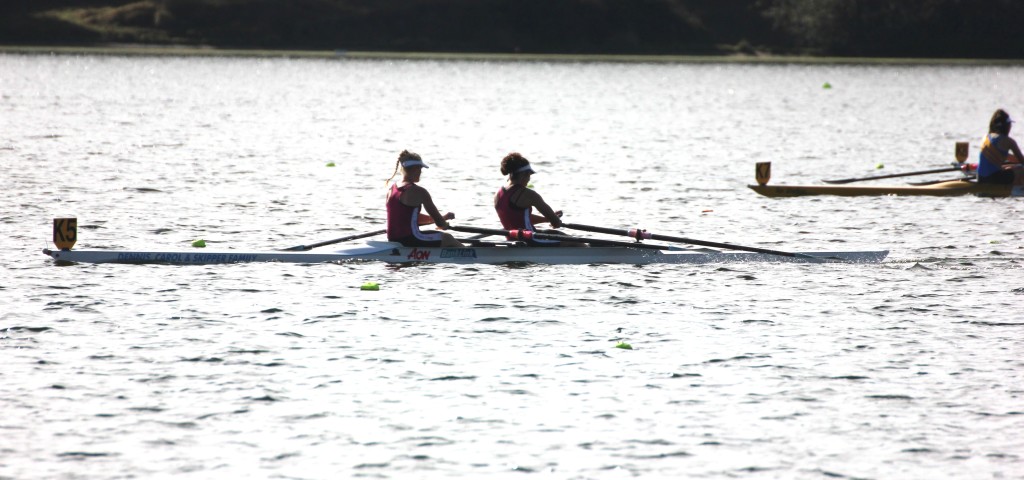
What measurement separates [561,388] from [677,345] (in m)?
2.19

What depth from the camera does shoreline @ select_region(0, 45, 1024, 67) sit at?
117 m

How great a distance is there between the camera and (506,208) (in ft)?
62.3

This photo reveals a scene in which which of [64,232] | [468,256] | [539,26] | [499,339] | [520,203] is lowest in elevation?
[499,339]

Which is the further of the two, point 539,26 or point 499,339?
point 539,26

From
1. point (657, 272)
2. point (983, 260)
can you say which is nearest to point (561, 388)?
point (657, 272)

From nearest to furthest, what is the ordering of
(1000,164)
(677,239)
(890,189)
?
(677,239)
(1000,164)
(890,189)

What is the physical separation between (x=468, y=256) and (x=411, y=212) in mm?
1048

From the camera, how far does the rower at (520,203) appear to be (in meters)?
18.7

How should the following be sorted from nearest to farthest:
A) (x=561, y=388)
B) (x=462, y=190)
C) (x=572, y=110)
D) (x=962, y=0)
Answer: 1. (x=561, y=388)
2. (x=462, y=190)
3. (x=572, y=110)
4. (x=962, y=0)

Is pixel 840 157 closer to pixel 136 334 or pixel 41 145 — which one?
pixel 41 145

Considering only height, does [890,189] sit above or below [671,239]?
above

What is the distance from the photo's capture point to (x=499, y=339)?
1475 centimetres

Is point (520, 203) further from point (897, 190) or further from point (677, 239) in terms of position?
point (897, 190)

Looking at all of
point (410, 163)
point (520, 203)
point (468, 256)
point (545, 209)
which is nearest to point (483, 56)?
point (468, 256)
